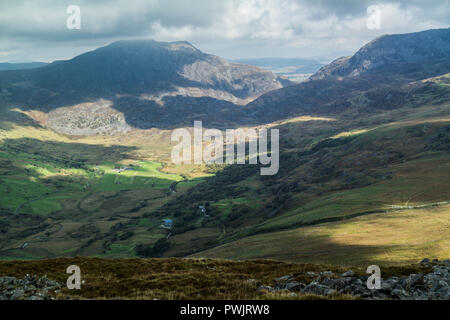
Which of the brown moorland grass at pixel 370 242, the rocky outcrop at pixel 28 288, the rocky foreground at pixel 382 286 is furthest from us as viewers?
the brown moorland grass at pixel 370 242

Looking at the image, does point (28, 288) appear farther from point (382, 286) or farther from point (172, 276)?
point (382, 286)

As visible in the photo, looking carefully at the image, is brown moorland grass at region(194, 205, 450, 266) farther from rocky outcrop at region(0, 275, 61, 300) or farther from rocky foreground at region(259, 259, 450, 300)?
rocky outcrop at region(0, 275, 61, 300)

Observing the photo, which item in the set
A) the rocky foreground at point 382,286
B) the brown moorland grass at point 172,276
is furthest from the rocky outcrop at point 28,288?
the rocky foreground at point 382,286

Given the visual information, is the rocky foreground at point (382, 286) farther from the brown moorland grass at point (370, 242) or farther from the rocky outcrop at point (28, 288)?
the brown moorland grass at point (370, 242)

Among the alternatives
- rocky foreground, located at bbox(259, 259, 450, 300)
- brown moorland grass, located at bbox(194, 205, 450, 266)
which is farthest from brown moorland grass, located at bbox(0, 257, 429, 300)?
brown moorland grass, located at bbox(194, 205, 450, 266)
